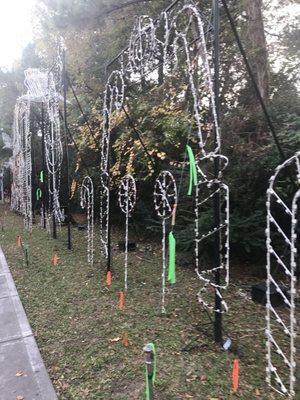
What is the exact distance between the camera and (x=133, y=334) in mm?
4402

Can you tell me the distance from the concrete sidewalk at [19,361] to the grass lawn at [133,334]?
0.10 meters

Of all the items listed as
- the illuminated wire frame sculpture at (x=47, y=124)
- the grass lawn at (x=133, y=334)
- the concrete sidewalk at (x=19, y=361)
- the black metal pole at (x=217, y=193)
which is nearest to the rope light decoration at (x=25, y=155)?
the illuminated wire frame sculpture at (x=47, y=124)

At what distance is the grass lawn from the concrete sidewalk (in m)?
0.10

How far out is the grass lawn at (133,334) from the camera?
340 cm

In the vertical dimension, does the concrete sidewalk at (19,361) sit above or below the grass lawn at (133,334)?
below

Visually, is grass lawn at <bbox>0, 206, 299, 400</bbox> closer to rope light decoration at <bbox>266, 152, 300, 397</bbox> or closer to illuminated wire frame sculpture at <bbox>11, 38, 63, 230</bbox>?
rope light decoration at <bbox>266, 152, 300, 397</bbox>

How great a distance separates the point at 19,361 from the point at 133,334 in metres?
1.26

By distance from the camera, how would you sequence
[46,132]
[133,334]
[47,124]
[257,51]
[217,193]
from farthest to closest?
[47,124], [46,132], [257,51], [133,334], [217,193]

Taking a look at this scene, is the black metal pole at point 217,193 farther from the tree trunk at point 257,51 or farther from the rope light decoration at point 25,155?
the rope light decoration at point 25,155

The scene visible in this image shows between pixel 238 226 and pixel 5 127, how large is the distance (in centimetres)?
1883

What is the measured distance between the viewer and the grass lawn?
3402mm

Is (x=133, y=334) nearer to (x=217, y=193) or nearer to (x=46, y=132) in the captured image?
(x=217, y=193)

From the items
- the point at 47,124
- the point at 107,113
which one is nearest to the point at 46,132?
the point at 47,124

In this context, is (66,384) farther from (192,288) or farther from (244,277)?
(244,277)
